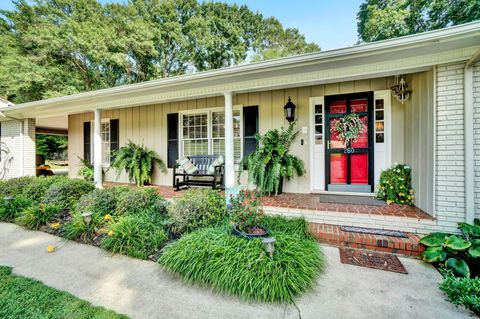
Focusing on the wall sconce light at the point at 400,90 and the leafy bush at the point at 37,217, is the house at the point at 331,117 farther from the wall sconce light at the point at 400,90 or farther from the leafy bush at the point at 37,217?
the leafy bush at the point at 37,217

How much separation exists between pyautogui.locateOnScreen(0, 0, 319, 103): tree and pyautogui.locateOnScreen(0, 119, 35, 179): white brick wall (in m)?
5.65

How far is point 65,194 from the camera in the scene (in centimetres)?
439

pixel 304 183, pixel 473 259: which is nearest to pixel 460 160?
pixel 473 259

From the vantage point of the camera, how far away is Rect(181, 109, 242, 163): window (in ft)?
18.4

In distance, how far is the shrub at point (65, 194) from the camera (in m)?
4.26

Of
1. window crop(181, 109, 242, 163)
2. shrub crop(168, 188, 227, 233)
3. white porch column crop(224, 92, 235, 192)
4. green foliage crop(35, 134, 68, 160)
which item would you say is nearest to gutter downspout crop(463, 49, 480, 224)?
shrub crop(168, 188, 227, 233)

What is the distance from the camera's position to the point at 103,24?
12.8 meters

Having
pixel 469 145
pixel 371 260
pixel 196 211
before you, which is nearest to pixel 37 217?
pixel 196 211

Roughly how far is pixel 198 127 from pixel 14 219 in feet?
13.2

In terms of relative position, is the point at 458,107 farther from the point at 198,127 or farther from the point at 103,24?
the point at 103,24

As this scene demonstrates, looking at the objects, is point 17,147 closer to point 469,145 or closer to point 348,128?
point 348,128

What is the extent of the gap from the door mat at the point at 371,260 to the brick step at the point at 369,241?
0.27 ft

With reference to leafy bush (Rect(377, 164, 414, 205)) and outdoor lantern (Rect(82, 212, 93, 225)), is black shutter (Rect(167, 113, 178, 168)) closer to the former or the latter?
outdoor lantern (Rect(82, 212, 93, 225))

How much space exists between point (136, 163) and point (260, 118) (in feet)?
11.0
